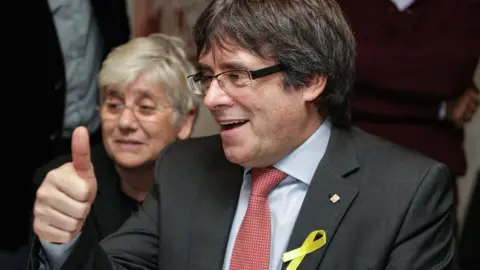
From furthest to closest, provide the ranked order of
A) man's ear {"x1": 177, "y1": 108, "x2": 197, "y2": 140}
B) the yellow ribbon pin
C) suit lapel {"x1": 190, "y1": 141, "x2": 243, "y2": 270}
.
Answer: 1. man's ear {"x1": 177, "y1": 108, "x2": 197, "y2": 140}
2. suit lapel {"x1": 190, "y1": 141, "x2": 243, "y2": 270}
3. the yellow ribbon pin

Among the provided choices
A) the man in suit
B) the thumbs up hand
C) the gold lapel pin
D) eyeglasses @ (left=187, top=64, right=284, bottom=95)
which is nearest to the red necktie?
the man in suit

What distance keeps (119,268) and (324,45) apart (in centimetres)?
72

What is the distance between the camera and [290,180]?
1.94 metres

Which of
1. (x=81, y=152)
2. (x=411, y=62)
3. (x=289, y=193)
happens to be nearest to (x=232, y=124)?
(x=289, y=193)

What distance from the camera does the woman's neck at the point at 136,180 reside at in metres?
2.60

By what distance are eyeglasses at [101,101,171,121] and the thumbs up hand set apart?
0.99 meters

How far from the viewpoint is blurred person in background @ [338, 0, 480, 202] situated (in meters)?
2.59

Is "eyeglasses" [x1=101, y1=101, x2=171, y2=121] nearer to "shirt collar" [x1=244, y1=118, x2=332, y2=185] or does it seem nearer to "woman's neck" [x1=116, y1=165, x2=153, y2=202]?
"woman's neck" [x1=116, y1=165, x2=153, y2=202]

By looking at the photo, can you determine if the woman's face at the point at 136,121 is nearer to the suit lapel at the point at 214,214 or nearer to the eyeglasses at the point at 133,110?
the eyeglasses at the point at 133,110

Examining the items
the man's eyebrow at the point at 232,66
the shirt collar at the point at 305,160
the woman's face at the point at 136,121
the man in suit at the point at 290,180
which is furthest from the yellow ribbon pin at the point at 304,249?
the woman's face at the point at 136,121

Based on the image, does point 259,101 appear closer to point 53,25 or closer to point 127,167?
point 127,167

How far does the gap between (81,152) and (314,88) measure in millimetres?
637

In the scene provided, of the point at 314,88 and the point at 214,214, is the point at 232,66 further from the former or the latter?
the point at 214,214

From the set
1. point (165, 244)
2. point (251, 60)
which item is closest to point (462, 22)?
point (251, 60)
